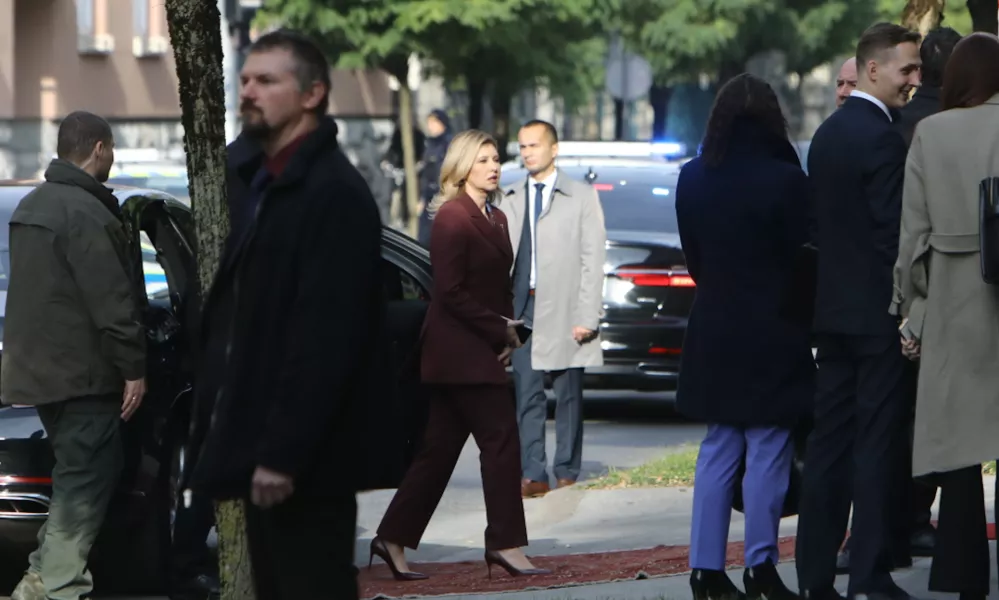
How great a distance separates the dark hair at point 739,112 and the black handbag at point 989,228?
892 mm

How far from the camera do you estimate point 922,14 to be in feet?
35.7

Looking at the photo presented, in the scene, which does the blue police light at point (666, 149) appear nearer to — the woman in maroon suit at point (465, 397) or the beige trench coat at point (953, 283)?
the woman in maroon suit at point (465, 397)

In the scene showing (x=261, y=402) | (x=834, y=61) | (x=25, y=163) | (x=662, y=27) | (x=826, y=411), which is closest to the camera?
(x=261, y=402)

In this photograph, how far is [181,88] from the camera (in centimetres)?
621

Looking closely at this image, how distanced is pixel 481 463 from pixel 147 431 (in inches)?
50.8

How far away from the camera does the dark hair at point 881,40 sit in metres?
6.93

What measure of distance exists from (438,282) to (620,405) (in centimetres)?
697

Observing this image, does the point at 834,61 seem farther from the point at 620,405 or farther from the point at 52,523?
the point at 52,523

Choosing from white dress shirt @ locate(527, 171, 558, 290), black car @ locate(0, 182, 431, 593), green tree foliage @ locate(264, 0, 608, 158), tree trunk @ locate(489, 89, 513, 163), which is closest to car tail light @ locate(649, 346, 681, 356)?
white dress shirt @ locate(527, 171, 558, 290)

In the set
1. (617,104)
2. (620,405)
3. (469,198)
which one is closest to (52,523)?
(469,198)

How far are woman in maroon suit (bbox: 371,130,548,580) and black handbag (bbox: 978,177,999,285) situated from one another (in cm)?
237

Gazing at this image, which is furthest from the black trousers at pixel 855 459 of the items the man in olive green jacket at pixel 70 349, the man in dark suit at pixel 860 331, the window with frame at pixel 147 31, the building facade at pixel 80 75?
the window with frame at pixel 147 31

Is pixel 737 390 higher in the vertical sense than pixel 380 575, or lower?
higher

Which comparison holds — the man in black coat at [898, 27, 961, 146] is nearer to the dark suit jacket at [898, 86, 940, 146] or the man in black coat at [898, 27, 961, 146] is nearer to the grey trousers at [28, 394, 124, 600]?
the dark suit jacket at [898, 86, 940, 146]
